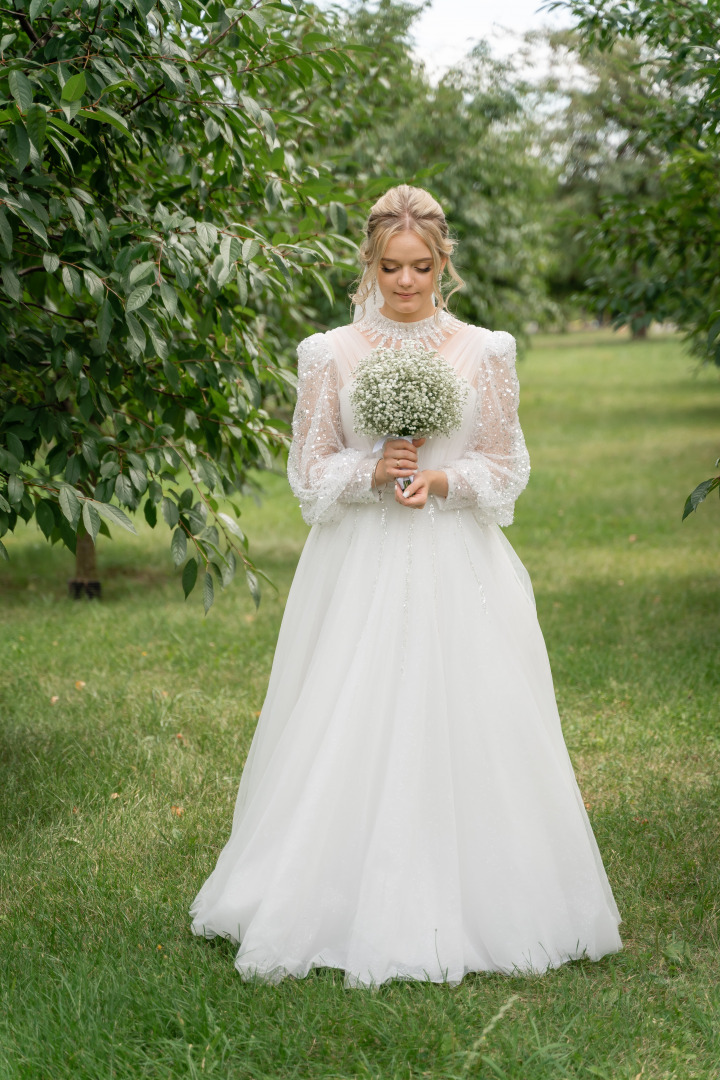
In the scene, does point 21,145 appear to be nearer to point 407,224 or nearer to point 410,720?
point 407,224

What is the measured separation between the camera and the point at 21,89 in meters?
3.16

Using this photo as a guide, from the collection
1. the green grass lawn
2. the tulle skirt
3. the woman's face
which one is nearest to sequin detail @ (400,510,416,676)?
the tulle skirt

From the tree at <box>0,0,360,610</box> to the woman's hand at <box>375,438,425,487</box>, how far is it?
2.58ft

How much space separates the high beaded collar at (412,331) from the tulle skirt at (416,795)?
1.76 feet

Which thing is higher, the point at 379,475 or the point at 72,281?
the point at 72,281

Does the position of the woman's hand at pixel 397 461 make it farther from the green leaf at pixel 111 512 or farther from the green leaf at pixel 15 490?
the green leaf at pixel 15 490

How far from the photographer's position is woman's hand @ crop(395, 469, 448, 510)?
3412mm

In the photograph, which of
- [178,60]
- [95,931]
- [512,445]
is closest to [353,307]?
[512,445]

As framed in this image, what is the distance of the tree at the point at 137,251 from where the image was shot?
360 centimetres

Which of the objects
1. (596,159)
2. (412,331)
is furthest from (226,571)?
(596,159)

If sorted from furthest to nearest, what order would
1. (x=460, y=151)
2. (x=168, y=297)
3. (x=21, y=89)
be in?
(x=460, y=151)
(x=168, y=297)
(x=21, y=89)

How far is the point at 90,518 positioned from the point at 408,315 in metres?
1.22

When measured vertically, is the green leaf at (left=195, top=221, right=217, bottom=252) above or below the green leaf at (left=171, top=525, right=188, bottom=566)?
above

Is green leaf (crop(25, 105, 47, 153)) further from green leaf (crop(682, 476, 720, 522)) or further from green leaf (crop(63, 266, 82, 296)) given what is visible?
green leaf (crop(682, 476, 720, 522))
